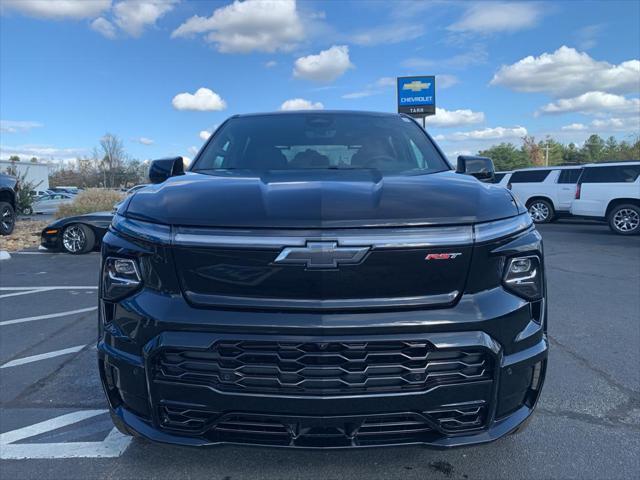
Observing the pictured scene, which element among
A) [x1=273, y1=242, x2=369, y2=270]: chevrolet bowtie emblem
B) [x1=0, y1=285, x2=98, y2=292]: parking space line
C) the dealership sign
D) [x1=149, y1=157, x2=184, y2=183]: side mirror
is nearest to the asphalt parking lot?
[x1=273, y1=242, x2=369, y2=270]: chevrolet bowtie emblem

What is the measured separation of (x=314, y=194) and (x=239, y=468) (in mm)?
1466

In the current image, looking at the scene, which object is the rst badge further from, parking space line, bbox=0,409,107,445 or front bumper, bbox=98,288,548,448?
parking space line, bbox=0,409,107,445

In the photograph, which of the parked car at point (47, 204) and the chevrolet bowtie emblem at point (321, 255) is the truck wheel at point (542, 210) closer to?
the chevrolet bowtie emblem at point (321, 255)

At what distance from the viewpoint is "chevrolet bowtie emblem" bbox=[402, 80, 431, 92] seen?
891 inches

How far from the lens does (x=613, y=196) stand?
535 inches

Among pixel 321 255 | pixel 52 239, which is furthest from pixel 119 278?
pixel 52 239

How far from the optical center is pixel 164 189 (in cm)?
233

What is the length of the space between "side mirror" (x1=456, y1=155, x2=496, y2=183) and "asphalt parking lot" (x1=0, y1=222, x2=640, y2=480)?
1.53 metres

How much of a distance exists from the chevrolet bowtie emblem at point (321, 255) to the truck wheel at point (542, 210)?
1641 centimetres

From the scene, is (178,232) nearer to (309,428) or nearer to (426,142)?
(309,428)

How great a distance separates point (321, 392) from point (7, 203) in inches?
553

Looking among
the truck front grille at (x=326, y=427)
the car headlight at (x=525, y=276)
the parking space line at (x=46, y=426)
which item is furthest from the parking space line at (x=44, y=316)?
the car headlight at (x=525, y=276)

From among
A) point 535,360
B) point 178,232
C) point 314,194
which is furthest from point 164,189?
point 535,360

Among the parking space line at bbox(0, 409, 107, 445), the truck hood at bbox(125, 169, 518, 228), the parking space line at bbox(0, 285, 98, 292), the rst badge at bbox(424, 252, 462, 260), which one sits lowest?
the parking space line at bbox(0, 285, 98, 292)
